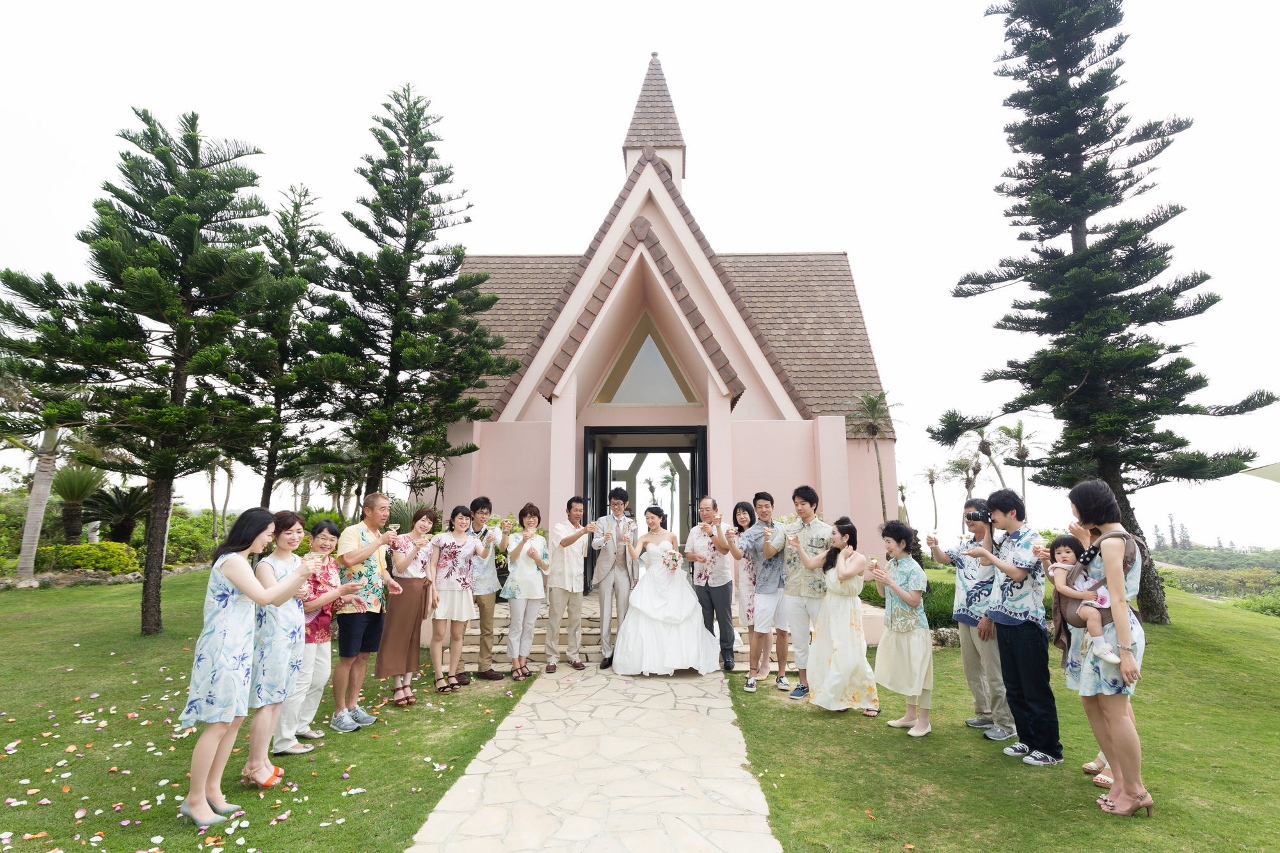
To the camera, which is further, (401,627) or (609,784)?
(401,627)

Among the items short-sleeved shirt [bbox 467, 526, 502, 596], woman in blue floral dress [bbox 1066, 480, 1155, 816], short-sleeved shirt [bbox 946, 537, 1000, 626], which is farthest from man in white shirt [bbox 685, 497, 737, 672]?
woman in blue floral dress [bbox 1066, 480, 1155, 816]

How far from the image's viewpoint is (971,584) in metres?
4.59

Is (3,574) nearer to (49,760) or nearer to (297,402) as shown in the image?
(297,402)

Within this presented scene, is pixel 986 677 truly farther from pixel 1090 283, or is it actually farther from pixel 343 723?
pixel 1090 283

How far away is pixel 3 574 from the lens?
12.7 meters

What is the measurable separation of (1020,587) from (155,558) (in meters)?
10.2

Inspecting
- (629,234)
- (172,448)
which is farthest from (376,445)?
(629,234)

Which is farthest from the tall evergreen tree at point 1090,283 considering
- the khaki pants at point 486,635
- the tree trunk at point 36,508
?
the tree trunk at point 36,508

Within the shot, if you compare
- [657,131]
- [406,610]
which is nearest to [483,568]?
[406,610]

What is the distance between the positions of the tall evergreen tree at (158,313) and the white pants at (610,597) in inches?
223

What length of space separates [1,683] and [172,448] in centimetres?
306

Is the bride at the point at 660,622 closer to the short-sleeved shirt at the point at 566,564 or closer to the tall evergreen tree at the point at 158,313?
the short-sleeved shirt at the point at 566,564

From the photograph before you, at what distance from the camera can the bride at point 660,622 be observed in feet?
20.3

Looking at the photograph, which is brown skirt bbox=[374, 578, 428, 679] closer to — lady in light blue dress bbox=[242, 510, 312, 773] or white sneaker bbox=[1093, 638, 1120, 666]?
lady in light blue dress bbox=[242, 510, 312, 773]
